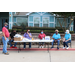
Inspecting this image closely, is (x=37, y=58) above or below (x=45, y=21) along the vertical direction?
below

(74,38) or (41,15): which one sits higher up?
(41,15)

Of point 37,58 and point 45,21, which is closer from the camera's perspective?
point 37,58

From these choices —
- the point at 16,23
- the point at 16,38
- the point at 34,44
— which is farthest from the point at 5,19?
the point at 16,38

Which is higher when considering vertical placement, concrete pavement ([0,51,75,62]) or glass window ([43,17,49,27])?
glass window ([43,17,49,27])

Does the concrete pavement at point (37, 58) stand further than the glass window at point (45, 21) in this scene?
No

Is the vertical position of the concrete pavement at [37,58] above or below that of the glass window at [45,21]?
below

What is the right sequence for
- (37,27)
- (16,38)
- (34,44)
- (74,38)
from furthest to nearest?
(37,27) → (74,38) → (34,44) → (16,38)

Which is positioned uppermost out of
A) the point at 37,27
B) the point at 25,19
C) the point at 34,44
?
the point at 25,19

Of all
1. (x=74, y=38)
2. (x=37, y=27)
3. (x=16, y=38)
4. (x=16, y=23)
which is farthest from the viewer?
(x=16, y=23)

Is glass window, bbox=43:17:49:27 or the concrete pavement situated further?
glass window, bbox=43:17:49:27

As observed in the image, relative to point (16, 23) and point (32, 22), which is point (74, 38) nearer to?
point (32, 22)

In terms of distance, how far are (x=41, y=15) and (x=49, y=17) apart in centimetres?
130

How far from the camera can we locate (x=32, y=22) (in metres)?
20.7

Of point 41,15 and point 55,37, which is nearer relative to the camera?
point 55,37
